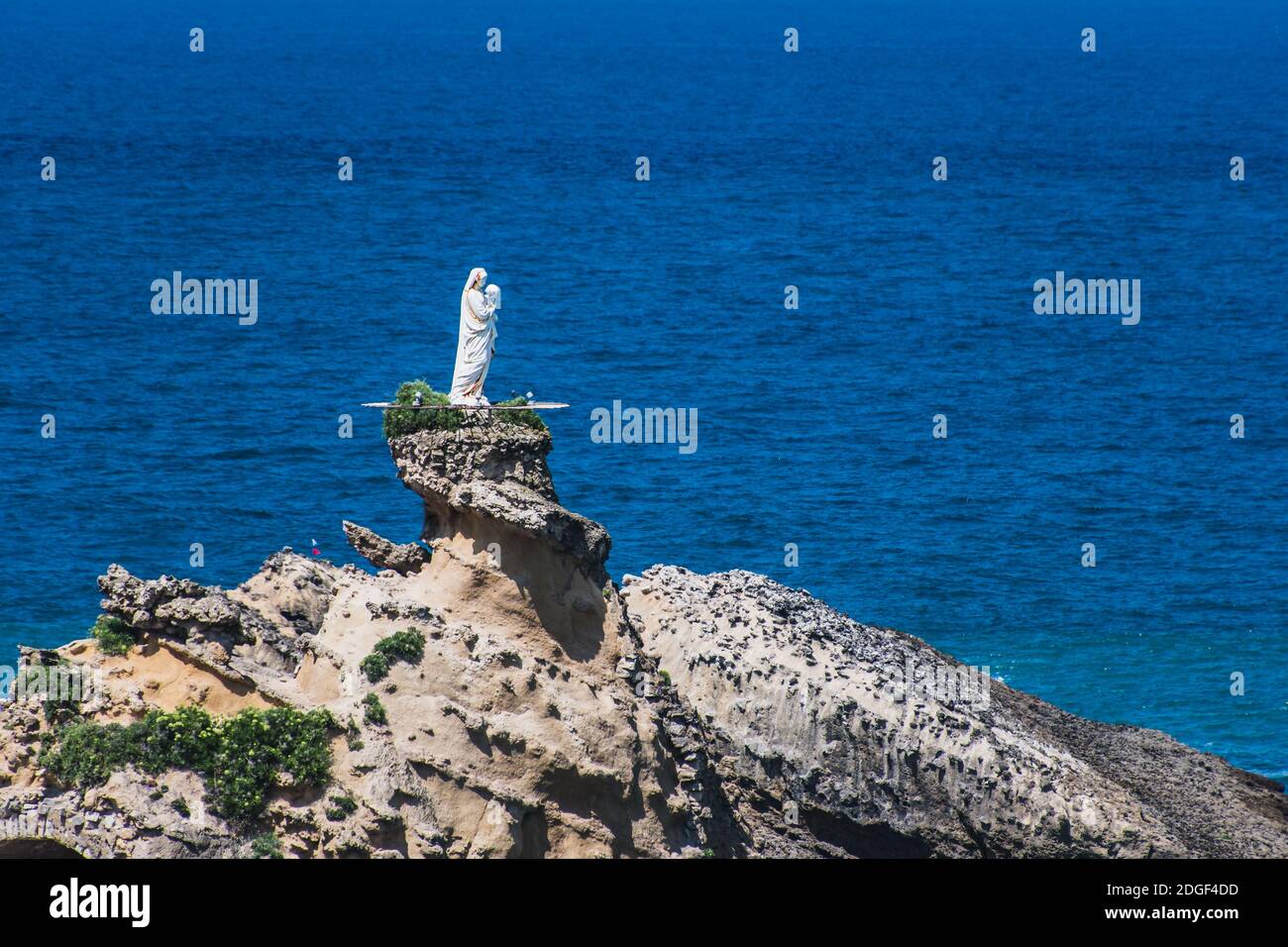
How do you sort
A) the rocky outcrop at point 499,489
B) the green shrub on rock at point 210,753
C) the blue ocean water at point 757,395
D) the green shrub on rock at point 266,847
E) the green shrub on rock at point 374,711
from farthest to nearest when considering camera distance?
the blue ocean water at point 757,395 → the rocky outcrop at point 499,489 → the green shrub on rock at point 374,711 → the green shrub on rock at point 210,753 → the green shrub on rock at point 266,847

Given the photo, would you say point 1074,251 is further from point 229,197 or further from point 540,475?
point 540,475

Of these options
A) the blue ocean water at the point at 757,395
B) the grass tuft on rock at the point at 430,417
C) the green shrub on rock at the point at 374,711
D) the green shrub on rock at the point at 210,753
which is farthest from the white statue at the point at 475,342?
the blue ocean water at the point at 757,395

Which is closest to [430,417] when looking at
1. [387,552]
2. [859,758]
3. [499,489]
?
[499,489]

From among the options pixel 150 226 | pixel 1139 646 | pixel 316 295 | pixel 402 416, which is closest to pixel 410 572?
pixel 402 416

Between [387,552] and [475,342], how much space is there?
26.0 ft

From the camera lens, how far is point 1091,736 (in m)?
82.3

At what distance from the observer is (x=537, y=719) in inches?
2211

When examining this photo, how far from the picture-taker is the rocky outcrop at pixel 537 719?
175ft

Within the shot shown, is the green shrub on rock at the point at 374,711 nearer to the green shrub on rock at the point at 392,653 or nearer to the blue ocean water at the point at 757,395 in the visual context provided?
the green shrub on rock at the point at 392,653

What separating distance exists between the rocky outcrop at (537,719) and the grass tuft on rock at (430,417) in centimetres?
35

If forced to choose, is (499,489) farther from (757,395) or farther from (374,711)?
(757,395)

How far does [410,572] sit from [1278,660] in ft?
177

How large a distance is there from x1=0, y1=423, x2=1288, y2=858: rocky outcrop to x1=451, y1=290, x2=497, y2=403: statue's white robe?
1.22 m

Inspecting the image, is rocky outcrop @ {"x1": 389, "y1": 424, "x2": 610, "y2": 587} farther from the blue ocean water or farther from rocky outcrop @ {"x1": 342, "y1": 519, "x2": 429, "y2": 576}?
the blue ocean water
